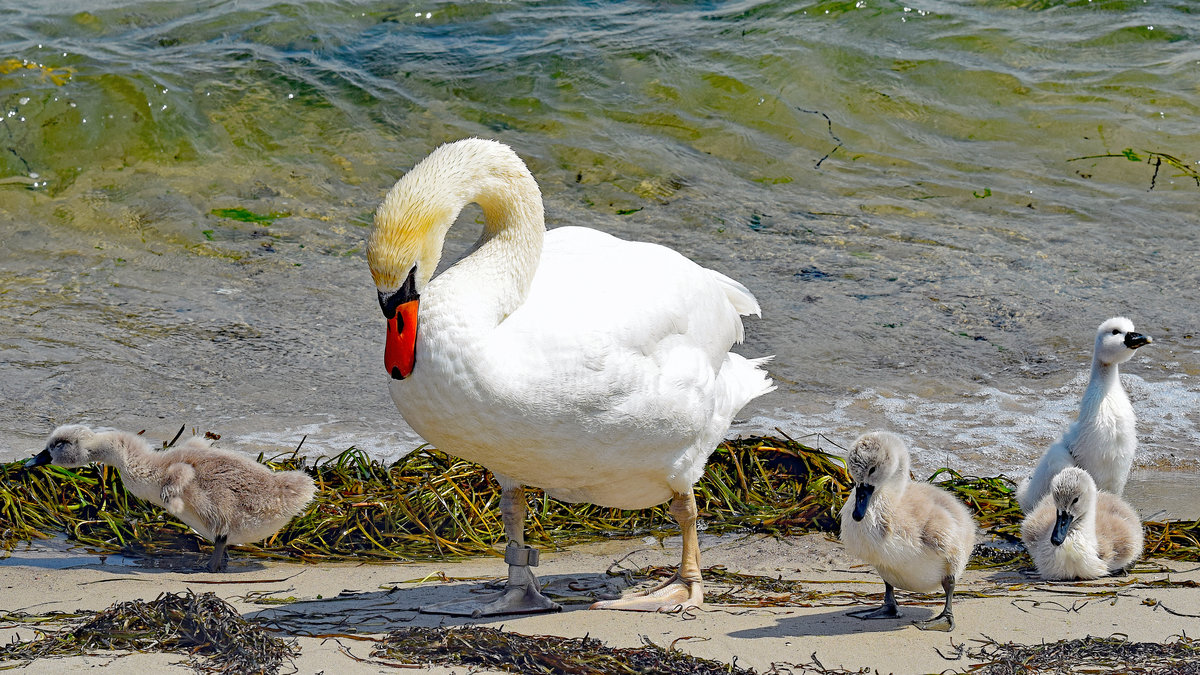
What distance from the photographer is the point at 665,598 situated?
4395 mm

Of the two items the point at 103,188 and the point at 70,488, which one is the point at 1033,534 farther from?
the point at 103,188

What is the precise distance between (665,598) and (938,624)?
962 millimetres

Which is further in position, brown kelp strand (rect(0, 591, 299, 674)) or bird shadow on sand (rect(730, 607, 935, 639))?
bird shadow on sand (rect(730, 607, 935, 639))

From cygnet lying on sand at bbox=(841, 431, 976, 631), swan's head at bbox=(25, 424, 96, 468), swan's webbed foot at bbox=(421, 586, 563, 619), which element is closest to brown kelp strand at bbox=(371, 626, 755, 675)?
swan's webbed foot at bbox=(421, 586, 563, 619)

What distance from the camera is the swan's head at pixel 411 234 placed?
12.3 ft

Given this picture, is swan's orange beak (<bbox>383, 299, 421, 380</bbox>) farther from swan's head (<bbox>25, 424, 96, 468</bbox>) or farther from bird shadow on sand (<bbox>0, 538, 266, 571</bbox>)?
swan's head (<bbox>25, 424, 96, 468</bbox>)

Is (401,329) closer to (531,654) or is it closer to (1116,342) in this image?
(531,654)

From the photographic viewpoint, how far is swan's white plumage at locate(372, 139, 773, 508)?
3.76 m

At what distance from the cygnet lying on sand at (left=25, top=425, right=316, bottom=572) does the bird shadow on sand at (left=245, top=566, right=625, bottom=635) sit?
2.06ft

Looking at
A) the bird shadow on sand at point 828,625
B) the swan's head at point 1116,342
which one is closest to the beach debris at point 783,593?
the bird shadow on sand at point 828,625

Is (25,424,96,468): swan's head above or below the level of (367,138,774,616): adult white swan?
below

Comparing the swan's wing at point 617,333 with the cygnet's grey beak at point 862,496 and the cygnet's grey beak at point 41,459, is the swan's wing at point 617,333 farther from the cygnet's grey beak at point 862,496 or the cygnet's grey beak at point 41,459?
the cygnet's grey beak at point 41,459

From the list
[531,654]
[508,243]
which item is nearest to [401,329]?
[508,243]

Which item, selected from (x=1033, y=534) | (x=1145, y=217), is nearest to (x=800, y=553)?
(x=1033, y=534)
